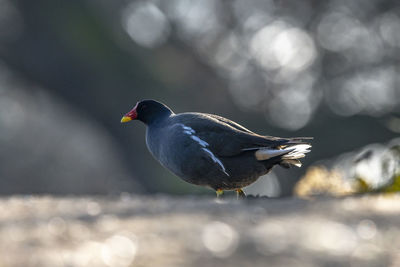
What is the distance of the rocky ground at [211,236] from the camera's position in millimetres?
1958

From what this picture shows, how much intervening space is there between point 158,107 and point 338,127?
697 cm

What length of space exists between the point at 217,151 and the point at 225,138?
141 mm

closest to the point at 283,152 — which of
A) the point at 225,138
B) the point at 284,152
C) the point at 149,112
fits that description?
the point at 284,152

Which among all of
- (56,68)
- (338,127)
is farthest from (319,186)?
(56,68)

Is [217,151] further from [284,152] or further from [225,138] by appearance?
[284,152]

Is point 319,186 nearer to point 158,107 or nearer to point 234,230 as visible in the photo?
point 158,107

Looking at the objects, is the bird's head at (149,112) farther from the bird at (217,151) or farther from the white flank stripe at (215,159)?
the white flank stripe at (215,159)

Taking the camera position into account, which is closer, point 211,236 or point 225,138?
point 211,236

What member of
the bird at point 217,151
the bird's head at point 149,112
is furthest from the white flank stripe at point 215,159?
the bird's head at point 149,112

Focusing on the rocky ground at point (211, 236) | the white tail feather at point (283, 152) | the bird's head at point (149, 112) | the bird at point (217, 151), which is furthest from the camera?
the bird's head at point (149, 112)

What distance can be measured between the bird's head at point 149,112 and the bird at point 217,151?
1.71 ft

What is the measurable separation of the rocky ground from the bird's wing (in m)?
2.29

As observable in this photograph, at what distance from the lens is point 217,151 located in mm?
5266

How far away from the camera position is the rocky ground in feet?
6.42
